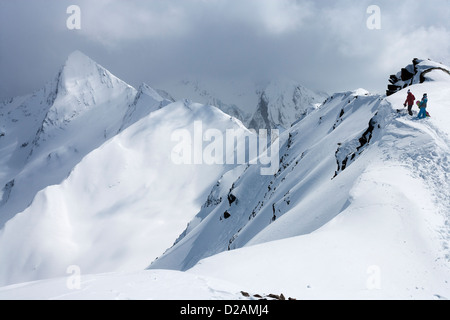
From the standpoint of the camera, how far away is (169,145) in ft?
576

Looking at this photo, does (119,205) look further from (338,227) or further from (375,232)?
(375,232)

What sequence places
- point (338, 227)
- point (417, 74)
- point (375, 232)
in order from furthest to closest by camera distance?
point (417, 74)
point (338, 227)
point (375, 232)

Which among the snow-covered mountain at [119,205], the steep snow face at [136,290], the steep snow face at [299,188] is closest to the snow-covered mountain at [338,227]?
the steep snow face at [136,290]

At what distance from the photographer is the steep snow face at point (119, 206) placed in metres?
121

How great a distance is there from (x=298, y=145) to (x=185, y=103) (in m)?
140

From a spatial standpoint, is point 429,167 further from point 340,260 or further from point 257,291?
point 257,291

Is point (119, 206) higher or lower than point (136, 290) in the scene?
higher

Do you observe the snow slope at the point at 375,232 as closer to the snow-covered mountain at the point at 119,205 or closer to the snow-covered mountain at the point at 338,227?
the snow-covered mountain at the point at 338,227

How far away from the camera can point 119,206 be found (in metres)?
152

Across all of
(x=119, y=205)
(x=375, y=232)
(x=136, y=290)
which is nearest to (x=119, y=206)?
(x=119, y=205)
